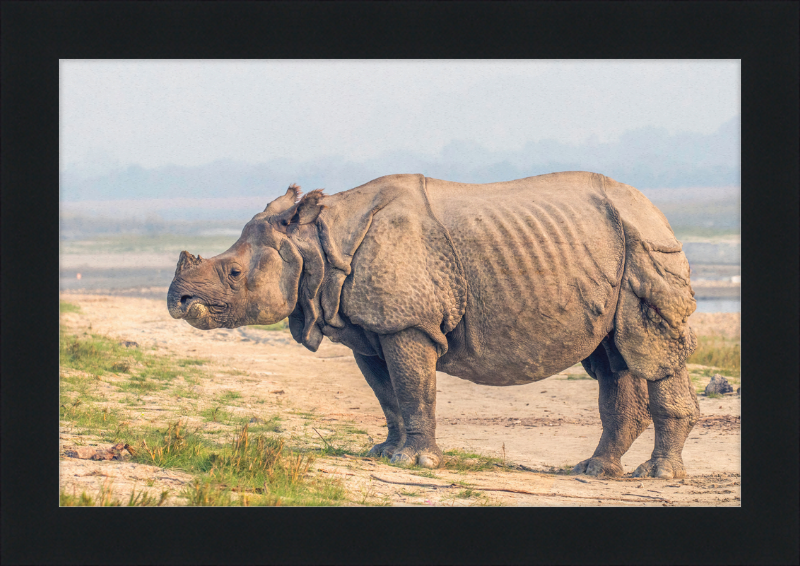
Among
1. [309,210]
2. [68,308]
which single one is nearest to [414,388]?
[309,210]

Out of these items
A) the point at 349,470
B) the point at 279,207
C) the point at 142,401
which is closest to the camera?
the point at 349,470

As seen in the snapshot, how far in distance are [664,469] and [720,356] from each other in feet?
30.9

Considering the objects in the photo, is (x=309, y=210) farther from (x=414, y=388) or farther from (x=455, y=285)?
(x=414, y=388)

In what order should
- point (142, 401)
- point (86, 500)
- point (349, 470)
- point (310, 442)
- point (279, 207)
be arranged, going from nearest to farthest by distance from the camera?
point (86, 500) < point (349, 470) < point (279, 207) < point (310, 442) < point (142, 401)

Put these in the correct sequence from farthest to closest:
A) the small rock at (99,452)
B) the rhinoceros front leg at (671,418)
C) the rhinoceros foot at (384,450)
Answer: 1. the rhinoceros foot at (384,450)
2. the rhinoceros front leg at (671,418)
3. the small rock at (99,452)

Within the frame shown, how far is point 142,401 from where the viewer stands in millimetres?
13328

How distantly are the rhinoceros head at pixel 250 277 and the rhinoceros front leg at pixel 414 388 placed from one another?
1.16 m

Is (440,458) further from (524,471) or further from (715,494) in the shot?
(715,494)

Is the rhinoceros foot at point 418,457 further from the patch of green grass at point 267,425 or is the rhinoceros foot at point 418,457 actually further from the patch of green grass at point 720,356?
the patch of green grass at point 720,356

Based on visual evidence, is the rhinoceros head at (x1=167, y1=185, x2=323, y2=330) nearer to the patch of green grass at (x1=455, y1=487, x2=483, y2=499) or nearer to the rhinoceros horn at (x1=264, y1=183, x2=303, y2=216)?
the rhinoceros horn at (x1=264, y1=183, x2=303, y2=216)

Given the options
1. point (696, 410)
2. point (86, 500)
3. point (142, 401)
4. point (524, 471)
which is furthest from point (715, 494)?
point (142, 401)

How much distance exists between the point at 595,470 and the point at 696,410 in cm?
126

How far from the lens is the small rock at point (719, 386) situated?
15.9 metres

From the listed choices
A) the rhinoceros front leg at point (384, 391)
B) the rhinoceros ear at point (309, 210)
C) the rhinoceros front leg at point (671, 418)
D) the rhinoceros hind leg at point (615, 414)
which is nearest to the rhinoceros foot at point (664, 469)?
the rhinoceros front leg at point (671, 418)
